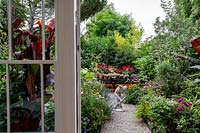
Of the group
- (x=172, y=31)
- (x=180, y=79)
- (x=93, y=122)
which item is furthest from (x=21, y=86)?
(x=172, y=31)

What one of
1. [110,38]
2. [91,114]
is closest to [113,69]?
[110,38]

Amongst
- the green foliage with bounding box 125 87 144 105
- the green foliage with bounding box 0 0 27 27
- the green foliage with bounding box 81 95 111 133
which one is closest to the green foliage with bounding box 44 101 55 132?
the green foliage with bounding box 0 0 27 27

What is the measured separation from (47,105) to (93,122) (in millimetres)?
1953

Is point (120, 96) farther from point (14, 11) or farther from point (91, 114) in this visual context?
point (14, 11)

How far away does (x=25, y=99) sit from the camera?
1711 millimetres

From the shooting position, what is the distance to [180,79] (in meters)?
4.19

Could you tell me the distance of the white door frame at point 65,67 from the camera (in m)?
1.63

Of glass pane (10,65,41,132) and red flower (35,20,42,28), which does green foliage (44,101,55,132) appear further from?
red flower (35,20,42,28)

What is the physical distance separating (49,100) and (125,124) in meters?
2.47

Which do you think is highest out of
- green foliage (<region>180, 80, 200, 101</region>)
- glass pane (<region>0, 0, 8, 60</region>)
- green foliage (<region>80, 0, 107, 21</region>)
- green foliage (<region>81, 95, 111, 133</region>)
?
green foliage (<region>80, 0, 107, 21</region>)

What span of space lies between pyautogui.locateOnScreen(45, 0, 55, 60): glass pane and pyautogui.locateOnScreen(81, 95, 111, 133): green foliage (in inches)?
76.0

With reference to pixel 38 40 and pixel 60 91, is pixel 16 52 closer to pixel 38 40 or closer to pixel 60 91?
pixel 38 40

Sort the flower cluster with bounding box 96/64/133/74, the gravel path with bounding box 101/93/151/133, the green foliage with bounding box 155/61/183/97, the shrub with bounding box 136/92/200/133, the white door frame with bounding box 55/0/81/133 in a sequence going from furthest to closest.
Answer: the flower cluster with bounding box 96/64/133/74, the green foliage with bounding box 155/61/183/97, the gravel path with bounding box 101/93/151/133, the shrub with bounding box 136/92/200/133, the white door frame with bounding box 55/0/81/133

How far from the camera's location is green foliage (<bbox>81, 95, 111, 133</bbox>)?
3.51m
